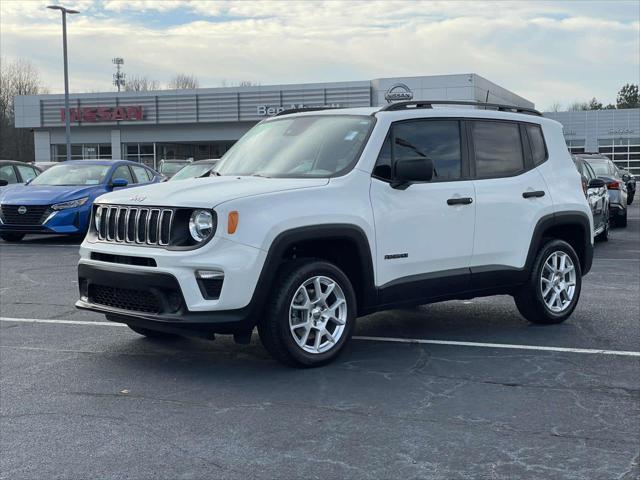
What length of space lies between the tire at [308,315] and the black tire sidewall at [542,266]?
6.92 feet

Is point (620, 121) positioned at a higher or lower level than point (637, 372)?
higher

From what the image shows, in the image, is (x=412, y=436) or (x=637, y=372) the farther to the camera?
(x=637, y=372)

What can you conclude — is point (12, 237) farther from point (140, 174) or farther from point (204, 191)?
point (204, 191)

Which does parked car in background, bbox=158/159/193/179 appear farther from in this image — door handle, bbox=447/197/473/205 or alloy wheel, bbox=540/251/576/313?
door handle, bbox=447/197/473/205

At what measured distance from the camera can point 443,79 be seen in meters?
45.0

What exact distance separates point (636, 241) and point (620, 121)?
59.0 meters

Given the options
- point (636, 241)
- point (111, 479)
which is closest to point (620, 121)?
point (636, 241)

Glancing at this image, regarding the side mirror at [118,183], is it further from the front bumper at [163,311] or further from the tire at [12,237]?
the front bumper at [163,311]

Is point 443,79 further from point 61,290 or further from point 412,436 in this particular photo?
point 412,436

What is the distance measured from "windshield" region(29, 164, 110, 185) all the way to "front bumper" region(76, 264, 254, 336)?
9.75 m

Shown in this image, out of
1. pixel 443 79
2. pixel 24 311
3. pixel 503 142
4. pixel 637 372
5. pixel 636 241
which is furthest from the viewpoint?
pixel 443 79

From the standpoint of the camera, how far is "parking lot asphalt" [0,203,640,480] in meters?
3.90

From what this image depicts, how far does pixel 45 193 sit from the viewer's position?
1423cm

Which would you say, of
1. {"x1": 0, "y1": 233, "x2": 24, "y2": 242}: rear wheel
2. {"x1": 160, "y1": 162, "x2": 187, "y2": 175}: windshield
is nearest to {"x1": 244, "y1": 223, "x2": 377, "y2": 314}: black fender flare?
{"x1": 0, "y1": 233, "x2": 24, "y2": 242}: rear wheel
